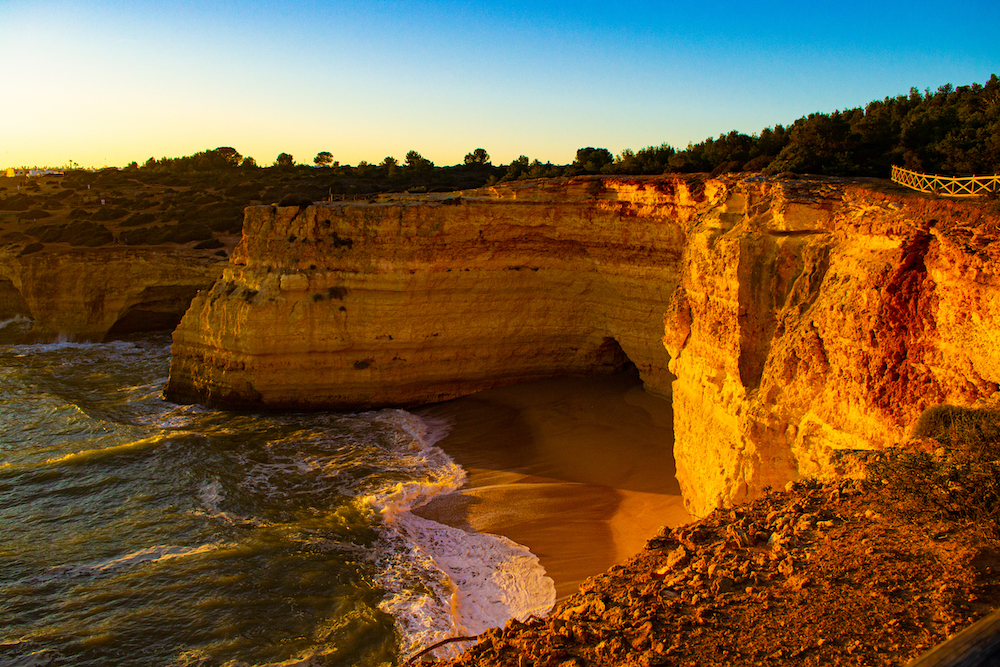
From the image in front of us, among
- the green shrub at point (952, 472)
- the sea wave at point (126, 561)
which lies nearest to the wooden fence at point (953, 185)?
the green shrub at point (952, 472)

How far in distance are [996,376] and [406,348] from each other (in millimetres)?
13650

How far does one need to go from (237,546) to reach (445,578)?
3.89 meters

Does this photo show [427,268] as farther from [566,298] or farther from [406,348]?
[566,298]

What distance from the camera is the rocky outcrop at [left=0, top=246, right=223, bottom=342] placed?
26.9 meters

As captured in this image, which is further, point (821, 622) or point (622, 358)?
point (622, 358)

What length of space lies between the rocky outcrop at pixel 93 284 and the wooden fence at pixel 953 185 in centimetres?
2518

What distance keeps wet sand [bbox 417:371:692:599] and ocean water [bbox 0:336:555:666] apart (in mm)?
545

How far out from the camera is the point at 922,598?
442cm

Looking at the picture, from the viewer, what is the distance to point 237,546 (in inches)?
441

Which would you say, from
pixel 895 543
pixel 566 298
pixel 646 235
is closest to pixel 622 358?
pixel 566 298

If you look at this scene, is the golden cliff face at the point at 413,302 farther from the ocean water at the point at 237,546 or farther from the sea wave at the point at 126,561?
the sea wave at the point at 126,561

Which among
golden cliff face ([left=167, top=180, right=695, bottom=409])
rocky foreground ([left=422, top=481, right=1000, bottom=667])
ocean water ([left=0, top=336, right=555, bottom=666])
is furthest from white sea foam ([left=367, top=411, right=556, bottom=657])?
golden cliff face ([left=167, top=180, right=695, bottom=409])

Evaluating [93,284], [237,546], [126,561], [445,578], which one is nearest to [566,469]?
[445,578]

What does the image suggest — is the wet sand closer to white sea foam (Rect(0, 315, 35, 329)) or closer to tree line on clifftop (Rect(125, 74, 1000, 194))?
tree line on clifftop (Rect(125, 74, 1000, 194))
